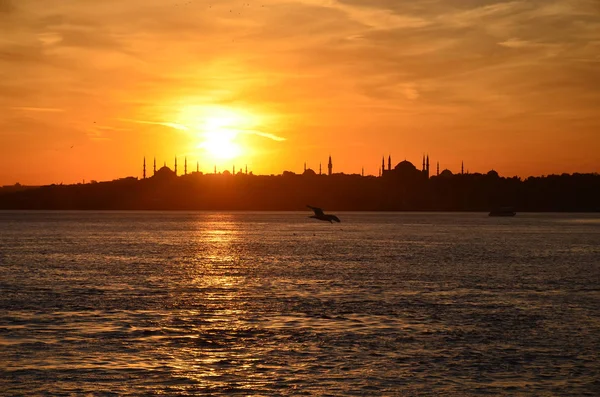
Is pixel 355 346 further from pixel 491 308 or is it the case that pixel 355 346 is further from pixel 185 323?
pixel 491 308

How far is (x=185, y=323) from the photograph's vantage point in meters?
37.7

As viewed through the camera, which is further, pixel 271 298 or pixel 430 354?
pixel 271 298

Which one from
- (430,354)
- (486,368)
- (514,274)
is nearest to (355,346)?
(430,354)

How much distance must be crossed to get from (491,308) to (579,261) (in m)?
46.9

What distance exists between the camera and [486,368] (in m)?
28.1

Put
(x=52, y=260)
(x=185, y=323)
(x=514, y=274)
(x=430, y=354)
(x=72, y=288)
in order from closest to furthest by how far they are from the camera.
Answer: (x=430, y=354)
(x=185, y=323)
(x=72, y=288)
(x=514, y=274)
(x=52, y=260)

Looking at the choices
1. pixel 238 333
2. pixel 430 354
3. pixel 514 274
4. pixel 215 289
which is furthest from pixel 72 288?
pixel 514 274

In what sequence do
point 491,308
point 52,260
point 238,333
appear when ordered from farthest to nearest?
point 52,260
point 491,308
point 238,333

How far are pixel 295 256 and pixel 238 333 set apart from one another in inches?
2284

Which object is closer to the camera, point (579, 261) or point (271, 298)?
point (271, 298)

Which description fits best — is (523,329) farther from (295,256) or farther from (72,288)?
(295,256)

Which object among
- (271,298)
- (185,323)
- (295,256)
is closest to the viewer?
(185,323)

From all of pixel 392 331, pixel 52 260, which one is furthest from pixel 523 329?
pixel 52 260

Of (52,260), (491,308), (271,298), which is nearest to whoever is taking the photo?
(491,308)
